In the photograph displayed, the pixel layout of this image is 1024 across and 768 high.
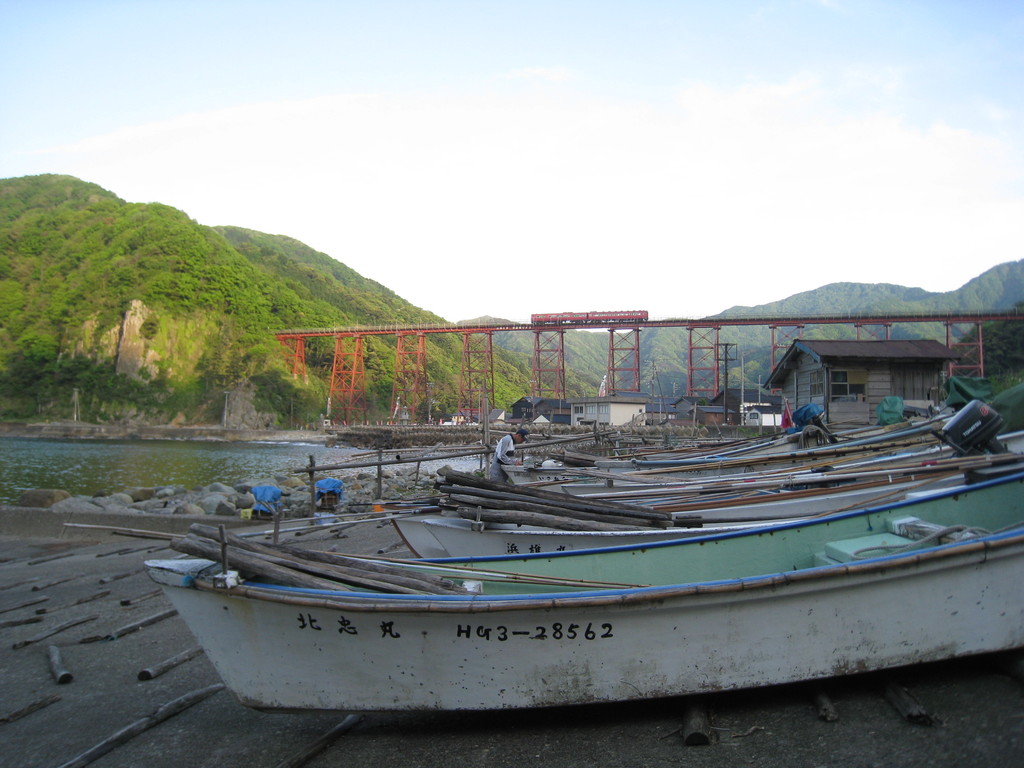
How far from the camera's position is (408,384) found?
80.3 metres

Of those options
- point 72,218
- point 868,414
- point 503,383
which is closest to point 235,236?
point 72,218

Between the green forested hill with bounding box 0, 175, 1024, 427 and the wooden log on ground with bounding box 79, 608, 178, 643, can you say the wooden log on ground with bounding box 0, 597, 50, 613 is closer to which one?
the wooden log on ground with bounding box 79, 608, 178, 643

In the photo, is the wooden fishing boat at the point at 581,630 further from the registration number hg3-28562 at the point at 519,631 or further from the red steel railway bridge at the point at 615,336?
the red steel railway bridge at the point at 615,336

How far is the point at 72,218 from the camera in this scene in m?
98.0

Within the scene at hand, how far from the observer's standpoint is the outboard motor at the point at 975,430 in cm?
554

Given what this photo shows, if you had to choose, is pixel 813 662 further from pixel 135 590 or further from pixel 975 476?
pixel 135 590

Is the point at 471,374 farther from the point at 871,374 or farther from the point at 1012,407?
the point at 1012,407

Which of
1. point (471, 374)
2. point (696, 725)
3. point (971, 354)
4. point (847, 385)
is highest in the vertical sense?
point (971, 354)

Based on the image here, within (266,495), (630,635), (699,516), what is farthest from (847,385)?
(630,635)

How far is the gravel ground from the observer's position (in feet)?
10.6

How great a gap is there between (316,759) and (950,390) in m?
7.89

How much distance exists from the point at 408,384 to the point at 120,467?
46738mm

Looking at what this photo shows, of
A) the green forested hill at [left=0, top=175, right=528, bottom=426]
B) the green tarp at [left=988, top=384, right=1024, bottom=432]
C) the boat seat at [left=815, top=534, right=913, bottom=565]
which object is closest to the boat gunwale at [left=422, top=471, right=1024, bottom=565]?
the boat seat at [left=815, top=534, right=913, bottom=565]

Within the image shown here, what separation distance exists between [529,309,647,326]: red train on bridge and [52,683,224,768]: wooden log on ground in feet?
170
